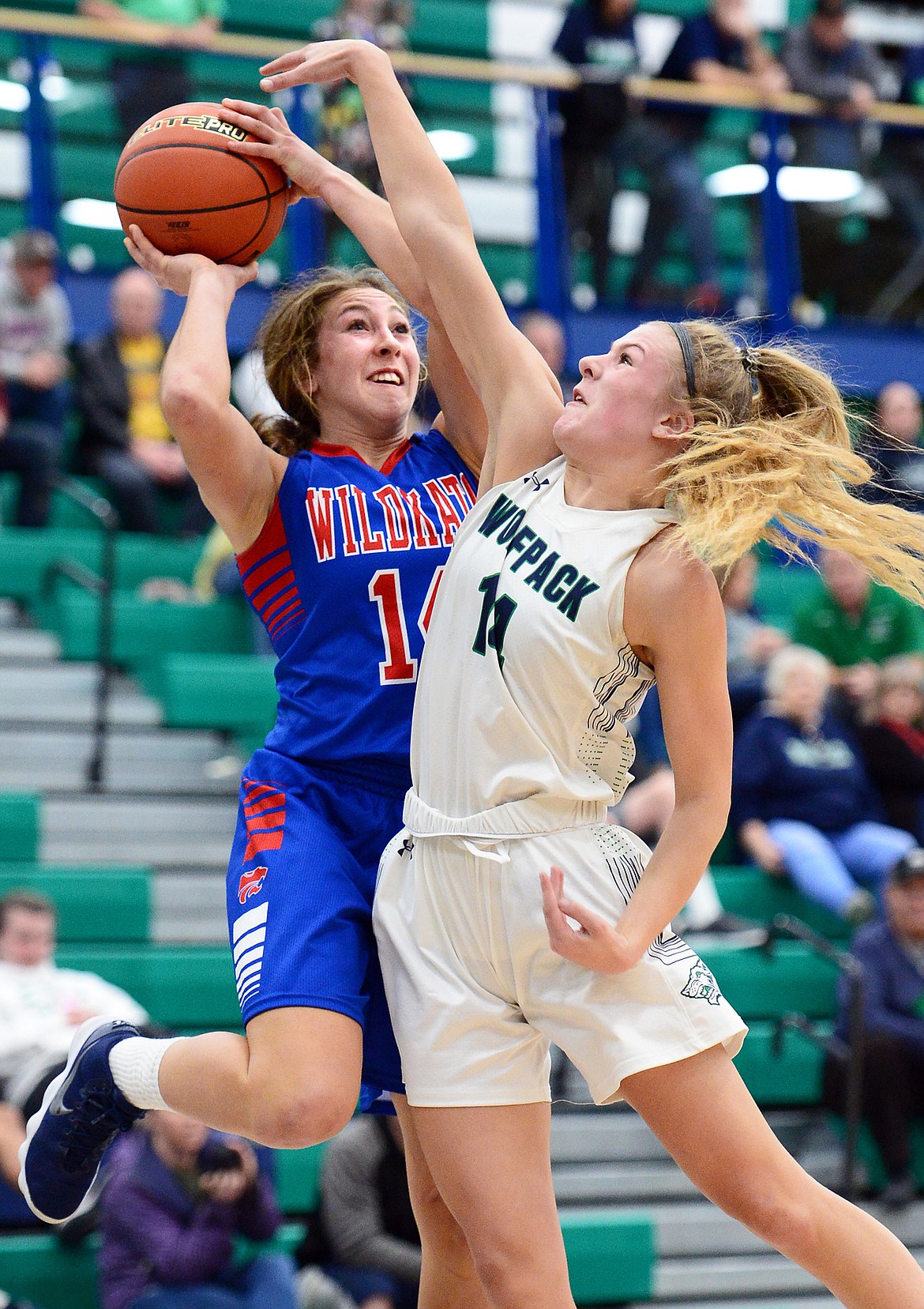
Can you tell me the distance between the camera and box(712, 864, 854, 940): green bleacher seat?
25.4 ft

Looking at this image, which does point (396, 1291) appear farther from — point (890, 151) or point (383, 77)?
point (890, 151)

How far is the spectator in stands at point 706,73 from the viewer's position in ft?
31.5

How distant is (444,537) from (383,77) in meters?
0.90

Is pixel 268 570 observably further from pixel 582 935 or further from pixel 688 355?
pixel 582 935

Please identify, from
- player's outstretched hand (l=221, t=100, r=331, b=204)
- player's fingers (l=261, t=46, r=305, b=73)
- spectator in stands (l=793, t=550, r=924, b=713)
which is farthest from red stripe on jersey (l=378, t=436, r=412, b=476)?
spectator in stands (l=793, t=550, r=924, b=713)

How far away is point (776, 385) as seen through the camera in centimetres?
314

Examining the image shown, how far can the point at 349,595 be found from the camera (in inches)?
129

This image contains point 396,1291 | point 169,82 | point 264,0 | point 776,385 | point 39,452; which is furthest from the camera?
point 264,0

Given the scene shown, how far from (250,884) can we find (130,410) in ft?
17.8

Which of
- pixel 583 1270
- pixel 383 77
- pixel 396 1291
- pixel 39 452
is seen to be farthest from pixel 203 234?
pixel 39 452

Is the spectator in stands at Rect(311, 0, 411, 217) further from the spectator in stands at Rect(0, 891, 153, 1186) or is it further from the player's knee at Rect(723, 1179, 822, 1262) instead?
the player's knee at Rect(723, 1179, 822, 1262)

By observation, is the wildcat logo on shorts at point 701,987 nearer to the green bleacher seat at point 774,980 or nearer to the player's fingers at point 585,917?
the player's fingers at point 585,917

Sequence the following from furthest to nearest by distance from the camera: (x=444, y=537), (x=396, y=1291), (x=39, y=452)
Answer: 1. (x=39, y=452)
2. (x=396, y=1291)
3. (x=444, y=537)

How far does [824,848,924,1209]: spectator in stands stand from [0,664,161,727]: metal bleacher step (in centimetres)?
316
